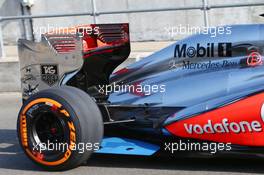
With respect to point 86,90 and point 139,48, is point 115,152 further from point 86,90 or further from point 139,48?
point 139,48

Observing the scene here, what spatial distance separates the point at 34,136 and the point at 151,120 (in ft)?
3.54

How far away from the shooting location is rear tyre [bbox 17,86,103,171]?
5.14m

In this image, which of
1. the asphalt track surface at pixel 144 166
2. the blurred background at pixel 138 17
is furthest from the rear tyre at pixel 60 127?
the blurred background at pixel 138 17

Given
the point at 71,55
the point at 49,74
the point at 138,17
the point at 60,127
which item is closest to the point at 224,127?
the point at 60,127

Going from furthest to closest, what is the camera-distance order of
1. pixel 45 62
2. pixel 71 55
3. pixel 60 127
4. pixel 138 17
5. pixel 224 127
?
pixel 138 17 < pixel 45 62 < pixel 71 55 < pixel 60 127 < pixel 224 127

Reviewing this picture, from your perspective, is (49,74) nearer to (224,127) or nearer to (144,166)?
(144,166)

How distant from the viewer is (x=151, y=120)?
531 centimetres

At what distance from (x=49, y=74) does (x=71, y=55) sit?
333 mm

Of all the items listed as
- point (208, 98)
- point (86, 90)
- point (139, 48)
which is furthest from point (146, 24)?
point (208, 98)

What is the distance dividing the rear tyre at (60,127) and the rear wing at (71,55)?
383 mm

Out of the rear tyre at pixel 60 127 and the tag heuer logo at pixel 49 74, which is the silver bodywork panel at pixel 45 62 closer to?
the tag heuer logo at pixel 49 74

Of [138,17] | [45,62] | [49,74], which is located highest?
[138,17]

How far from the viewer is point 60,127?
5.26 meters

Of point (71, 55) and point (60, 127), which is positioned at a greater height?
point (71, 55)
